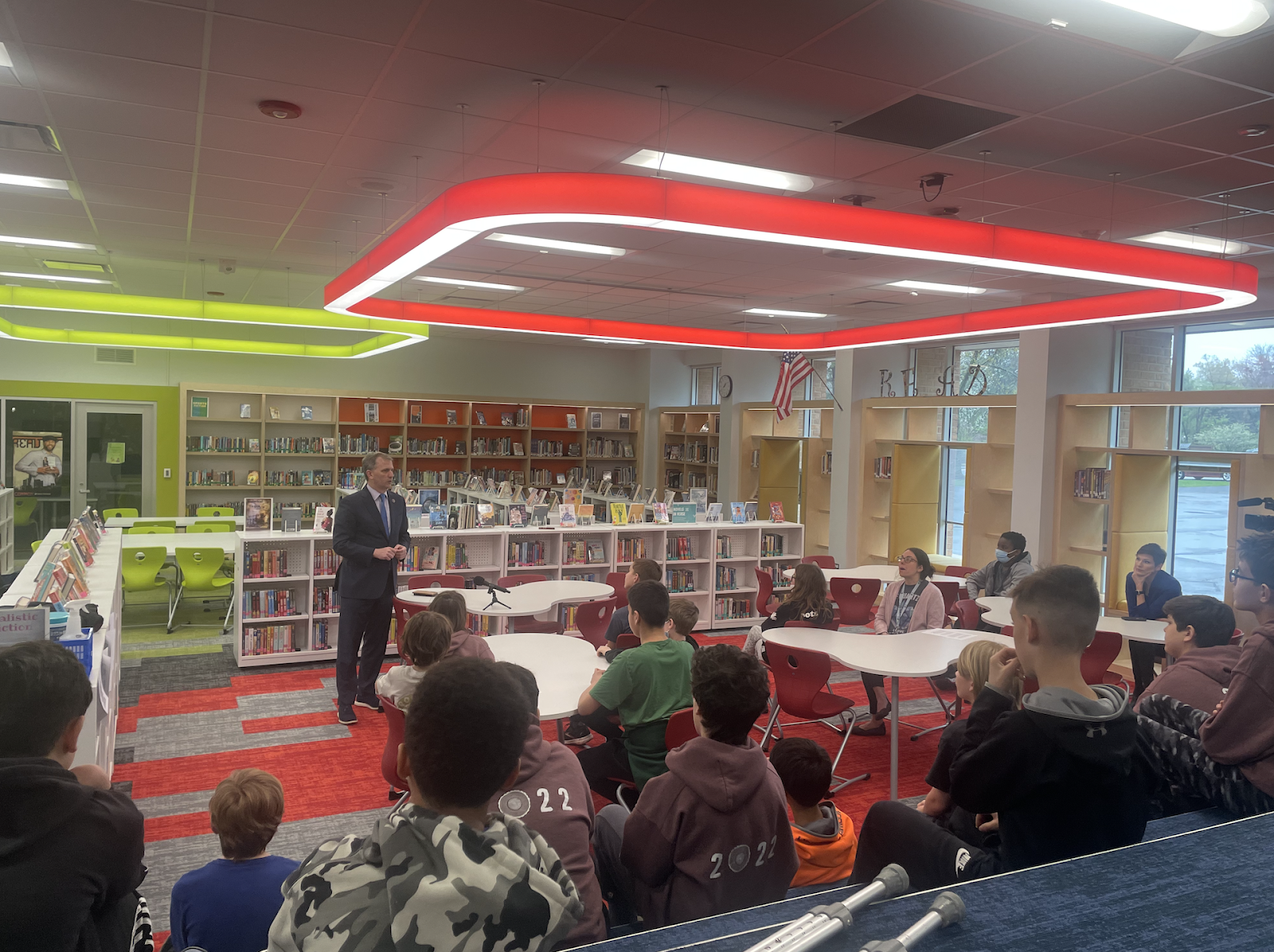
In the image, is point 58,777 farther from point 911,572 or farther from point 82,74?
point 911,572

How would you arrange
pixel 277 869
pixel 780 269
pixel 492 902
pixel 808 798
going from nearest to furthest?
pixel 492 902 → pixel 277 869 → pixel 808 798 → pixel 780 269

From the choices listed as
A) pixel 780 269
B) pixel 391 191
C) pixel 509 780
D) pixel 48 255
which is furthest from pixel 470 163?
pixel 48 255

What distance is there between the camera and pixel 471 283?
9.92m

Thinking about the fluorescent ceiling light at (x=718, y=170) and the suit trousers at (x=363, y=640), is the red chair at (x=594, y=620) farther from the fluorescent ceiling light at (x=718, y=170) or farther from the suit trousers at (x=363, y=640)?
the fluorescent ceiling light at (x=718, y=170)

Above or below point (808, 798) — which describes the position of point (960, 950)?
above

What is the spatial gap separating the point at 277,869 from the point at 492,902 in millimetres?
1486

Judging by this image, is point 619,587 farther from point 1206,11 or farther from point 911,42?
point 1206,11

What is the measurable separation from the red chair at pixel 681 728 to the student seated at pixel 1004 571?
490cm

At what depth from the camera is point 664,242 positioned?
755 cm

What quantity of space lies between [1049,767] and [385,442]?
13.7m

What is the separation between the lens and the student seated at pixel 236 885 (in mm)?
2354

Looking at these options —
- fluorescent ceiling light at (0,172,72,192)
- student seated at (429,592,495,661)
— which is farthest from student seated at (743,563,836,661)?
fluorescent ceiling light at (0,172,72,192)

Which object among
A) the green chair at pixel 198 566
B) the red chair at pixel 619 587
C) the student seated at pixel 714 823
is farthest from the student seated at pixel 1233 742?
the green chair at pixel 198 566

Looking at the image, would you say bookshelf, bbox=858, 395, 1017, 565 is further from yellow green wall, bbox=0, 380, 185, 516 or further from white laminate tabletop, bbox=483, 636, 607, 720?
yellow green wall, bbox=0, 380, 185, 516
